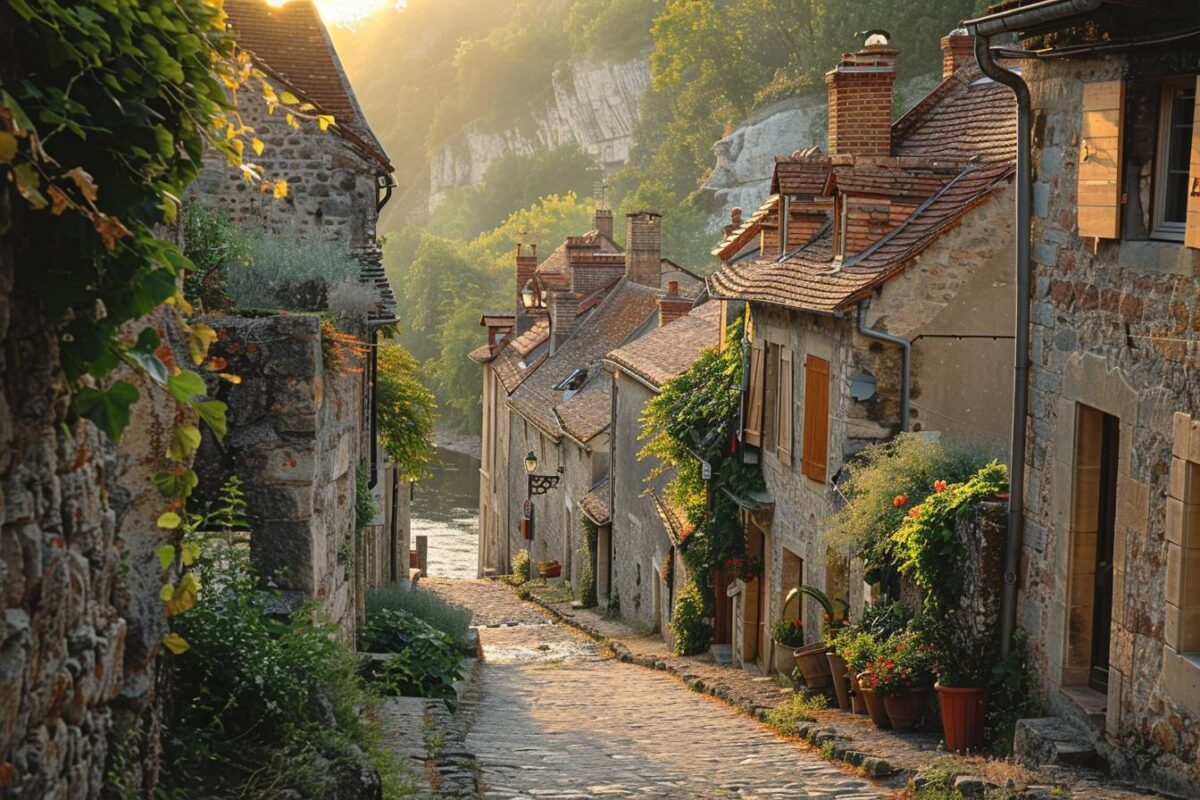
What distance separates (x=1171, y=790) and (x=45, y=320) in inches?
256

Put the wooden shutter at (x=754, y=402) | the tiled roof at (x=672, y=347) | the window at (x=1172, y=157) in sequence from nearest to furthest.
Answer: the window at (x=1172, y=157) < the wooden shutter at (x=754, y=402) < the tiled roof at (x=672, y=347)

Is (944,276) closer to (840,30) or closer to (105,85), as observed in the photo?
(105,85)

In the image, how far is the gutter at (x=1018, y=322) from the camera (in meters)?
9.66

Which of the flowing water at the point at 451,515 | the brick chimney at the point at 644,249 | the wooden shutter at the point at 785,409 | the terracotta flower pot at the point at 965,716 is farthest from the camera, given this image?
the flowing water at the point at 451,515

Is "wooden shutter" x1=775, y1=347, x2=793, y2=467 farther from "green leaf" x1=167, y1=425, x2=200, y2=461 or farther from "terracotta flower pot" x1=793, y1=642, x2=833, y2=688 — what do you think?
"green leaf" x1=167, y1=425, x2=200, y2=461

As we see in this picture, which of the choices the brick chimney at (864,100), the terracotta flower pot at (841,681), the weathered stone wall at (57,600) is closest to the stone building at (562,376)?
the brick chimney at (864,100)

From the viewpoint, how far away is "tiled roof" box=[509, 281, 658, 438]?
31.5 m

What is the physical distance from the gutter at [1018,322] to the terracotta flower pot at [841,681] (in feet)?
7.78

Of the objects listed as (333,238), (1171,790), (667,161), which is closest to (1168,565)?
(1171,790)

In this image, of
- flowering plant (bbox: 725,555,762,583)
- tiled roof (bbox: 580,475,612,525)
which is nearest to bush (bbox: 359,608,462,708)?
flowering plant (bbox: 725,555,762,583)

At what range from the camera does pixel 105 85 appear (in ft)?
12.5

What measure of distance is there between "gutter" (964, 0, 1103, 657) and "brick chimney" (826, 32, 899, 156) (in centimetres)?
516

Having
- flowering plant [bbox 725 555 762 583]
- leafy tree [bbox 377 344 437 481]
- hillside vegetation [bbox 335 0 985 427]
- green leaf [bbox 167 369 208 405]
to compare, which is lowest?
flowering plant [bbox 725 555 762 583]

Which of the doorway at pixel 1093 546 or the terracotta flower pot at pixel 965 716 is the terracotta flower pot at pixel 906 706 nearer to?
the terracotta flower pot at pixel 965 716
